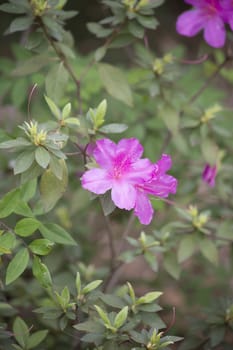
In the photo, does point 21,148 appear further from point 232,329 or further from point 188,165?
point 188,165

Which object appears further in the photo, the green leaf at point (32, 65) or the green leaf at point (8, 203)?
the green leaf at point (32, 65)

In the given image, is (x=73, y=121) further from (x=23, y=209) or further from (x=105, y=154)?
(x=23, y=209)

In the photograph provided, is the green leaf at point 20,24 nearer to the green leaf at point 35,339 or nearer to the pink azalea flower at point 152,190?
the pink azalea flower at point 152,190


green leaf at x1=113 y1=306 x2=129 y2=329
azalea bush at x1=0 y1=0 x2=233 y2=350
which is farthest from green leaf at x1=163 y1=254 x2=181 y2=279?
green leaf at x1=113 y1=306 x2=129 y2=329

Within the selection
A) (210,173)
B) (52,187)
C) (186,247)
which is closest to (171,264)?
(186,247)

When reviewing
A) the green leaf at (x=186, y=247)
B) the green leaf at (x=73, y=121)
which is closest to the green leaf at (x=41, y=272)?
the green leaf at (x=73, y=121)

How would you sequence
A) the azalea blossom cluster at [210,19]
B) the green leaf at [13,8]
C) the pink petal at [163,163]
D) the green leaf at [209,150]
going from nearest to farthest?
the pink petal at [163,163] < the green leaf at [13,8] < the azalea blossom cluster at [210,19] < the green leaf at [209,150]

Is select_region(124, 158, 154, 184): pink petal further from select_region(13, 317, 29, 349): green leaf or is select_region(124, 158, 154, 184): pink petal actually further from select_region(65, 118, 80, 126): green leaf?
select_region(13, 317, 29, 349): green leaf
